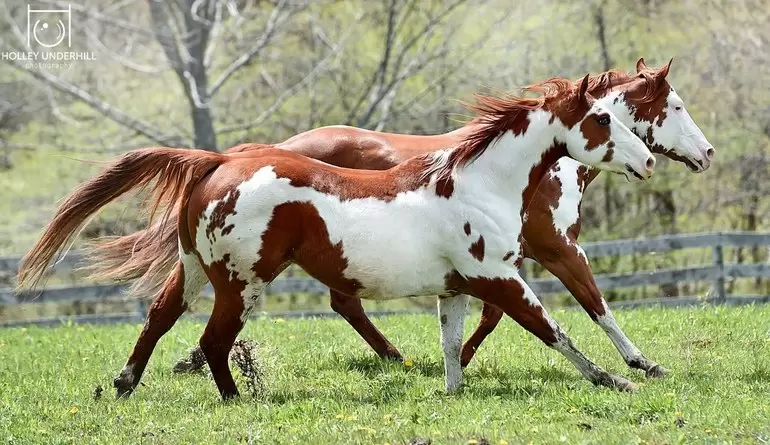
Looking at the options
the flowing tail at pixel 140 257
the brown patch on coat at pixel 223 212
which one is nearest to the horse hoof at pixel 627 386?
the brown patch on coat at pixel 223 212

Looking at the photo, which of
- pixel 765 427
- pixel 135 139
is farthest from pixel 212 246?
pixel 135 139

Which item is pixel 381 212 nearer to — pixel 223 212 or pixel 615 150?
pixel 223 212

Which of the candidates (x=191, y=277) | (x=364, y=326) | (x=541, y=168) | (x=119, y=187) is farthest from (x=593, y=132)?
(x=119, y=187)

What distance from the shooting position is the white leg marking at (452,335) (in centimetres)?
Answer: 623

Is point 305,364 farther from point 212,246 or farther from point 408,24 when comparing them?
point 408,24

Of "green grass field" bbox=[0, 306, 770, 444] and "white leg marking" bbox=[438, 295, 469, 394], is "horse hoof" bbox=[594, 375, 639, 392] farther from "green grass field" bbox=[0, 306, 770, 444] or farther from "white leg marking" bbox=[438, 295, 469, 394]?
"white leg marking" bbox=[438, 295, 469, 394]

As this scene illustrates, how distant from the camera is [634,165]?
5.94 m

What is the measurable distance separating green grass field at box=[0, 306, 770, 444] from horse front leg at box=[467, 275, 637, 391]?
131mm

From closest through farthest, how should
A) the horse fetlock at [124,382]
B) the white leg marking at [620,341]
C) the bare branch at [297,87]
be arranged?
the horse fetlock at [124,382]
the white leg marking at [620,341]
the bare branch at [297,87]

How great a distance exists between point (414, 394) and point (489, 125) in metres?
1.76

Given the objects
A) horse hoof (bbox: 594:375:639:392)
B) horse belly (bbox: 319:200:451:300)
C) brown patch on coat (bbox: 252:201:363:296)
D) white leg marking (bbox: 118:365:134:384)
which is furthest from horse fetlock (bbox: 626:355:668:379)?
white leg marking (bbox: 118:365:134:384)

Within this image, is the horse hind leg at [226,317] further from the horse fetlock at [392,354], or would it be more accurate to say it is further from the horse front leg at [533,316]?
the horse fetlock at [392,354]

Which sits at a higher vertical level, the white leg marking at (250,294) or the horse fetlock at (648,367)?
the white leg marking at (250,294)

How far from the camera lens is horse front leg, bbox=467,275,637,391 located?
19.2 feet
